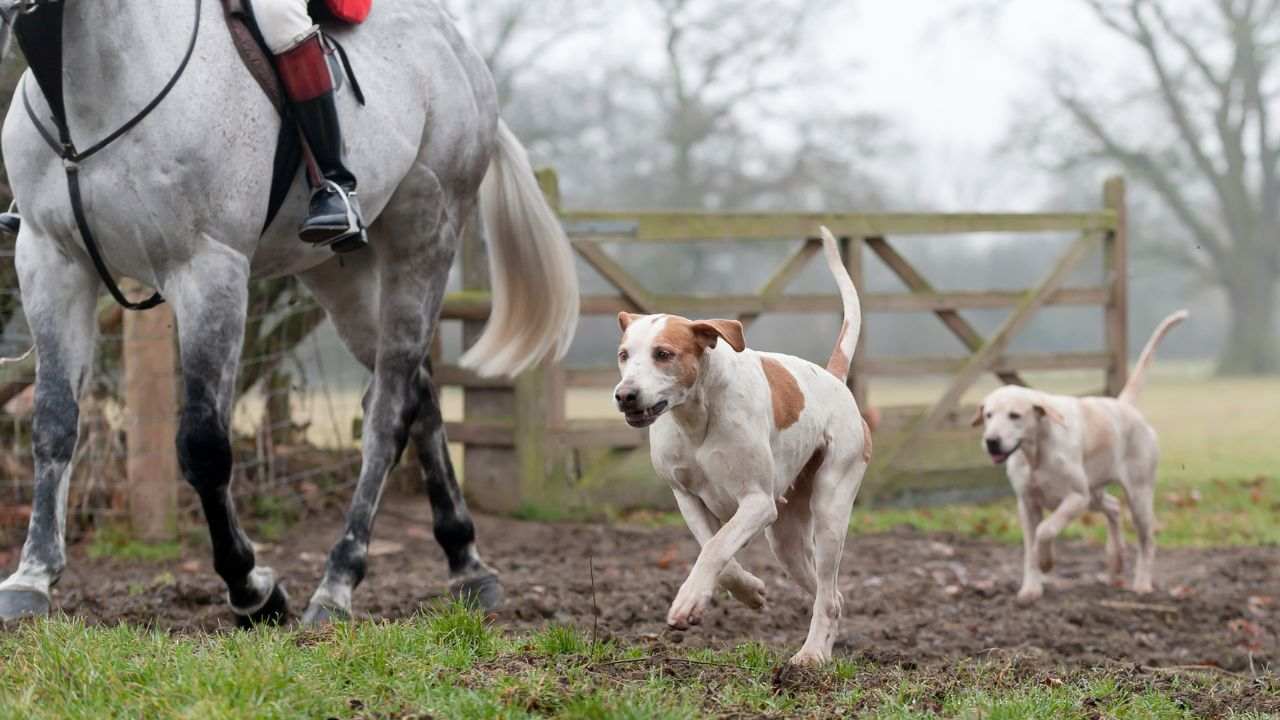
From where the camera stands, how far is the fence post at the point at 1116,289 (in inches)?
436

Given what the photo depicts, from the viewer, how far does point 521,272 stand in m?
6.35

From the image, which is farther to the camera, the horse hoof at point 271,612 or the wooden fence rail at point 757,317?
the wooden fence rail at point 757,317

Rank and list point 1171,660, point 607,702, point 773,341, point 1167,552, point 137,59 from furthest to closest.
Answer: point 773,341 < point 1167,552 < point 1171,660 < point 137,59 < point 607,702

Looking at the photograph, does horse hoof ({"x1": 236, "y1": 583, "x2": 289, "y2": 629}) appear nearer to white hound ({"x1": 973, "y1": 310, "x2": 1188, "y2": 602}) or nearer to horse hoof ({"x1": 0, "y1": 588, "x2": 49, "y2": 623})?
horse hoof ({"x1": 0, "y1": 588, "x2": 49, "y2": 623})

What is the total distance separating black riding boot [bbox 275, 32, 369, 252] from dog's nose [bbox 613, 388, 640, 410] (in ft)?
4.46

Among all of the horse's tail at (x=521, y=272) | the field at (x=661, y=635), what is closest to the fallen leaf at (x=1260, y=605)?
the field at (x=661, y=635)

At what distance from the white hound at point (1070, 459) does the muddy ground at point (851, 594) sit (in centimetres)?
24

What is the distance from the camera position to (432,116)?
18.5 ft

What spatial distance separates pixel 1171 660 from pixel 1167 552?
3.57 meters

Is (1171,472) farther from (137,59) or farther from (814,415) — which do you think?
(137,59)

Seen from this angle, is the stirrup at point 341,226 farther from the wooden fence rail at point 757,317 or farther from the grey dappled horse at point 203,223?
the wooden fence rail at point 757,317

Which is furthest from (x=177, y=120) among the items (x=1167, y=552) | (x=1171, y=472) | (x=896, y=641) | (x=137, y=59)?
(x=1171, y=472)

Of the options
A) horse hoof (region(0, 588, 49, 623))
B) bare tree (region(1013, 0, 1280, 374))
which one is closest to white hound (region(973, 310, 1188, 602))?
horse hoof (region(0, 588, 49, 623))

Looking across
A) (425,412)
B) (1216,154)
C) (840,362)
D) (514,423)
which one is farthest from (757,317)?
(1216,154)
